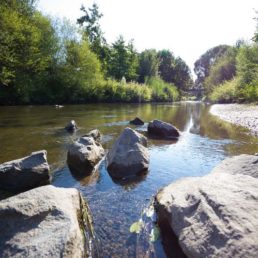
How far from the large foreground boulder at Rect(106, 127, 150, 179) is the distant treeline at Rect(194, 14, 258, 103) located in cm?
1434

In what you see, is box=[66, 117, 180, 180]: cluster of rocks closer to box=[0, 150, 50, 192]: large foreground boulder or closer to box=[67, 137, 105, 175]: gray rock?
box=[67, 137, 105, 175]: gray rock

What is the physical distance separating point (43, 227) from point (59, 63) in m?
37.1

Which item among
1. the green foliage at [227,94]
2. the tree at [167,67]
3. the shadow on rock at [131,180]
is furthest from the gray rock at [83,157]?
the tree at [167,67]

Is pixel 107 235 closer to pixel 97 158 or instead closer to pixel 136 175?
pixel 136 175

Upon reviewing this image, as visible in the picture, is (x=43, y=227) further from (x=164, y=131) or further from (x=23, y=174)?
(x=164, y=131)

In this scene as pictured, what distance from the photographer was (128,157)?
7559 millimetres

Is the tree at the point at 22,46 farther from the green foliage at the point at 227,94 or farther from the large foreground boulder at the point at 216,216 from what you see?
the green foliage at the point at 227,94

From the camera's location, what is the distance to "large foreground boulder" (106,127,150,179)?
290 inches

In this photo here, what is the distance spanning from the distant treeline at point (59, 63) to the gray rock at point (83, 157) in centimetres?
1603

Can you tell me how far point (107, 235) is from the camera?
441cm

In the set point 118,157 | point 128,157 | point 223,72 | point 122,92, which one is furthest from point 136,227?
point 223,72

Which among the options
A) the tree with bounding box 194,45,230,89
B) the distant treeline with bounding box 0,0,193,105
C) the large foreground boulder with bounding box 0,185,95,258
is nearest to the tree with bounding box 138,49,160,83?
the distant treeline with bounding box 0,0,193,105

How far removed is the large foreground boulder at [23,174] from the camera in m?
6.15

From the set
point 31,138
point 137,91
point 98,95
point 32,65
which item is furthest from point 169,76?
point 31,138
